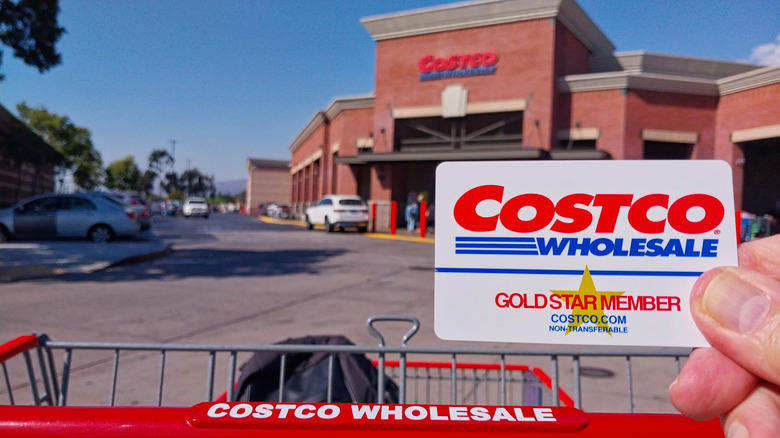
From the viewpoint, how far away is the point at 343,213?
2308 centimetres

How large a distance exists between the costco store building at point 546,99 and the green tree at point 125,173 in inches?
2090

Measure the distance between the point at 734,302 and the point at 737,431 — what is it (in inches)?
8.1

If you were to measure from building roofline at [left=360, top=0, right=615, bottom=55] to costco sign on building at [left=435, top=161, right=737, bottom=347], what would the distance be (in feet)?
71.5

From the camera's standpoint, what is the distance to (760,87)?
18.6 m

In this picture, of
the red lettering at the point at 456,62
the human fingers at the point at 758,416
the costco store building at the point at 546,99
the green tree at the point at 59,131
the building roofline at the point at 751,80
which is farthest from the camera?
the green tree at the point at 59,131

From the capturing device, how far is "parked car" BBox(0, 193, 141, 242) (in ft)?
47.7

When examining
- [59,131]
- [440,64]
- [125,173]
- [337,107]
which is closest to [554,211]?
[440,64]

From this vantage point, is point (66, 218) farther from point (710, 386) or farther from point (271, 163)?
point (271, 163)

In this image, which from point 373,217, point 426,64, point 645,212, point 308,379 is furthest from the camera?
A: point 373,217

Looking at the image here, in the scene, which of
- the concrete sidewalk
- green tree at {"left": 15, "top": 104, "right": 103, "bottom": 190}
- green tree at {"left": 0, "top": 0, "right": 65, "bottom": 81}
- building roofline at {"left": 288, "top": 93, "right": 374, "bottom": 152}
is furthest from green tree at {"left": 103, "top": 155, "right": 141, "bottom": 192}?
green tree at {"left": 0, "top": 0, "right": 65, "bottom": 81}

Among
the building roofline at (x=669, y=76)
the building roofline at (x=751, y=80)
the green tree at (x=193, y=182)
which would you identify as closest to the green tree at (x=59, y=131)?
the building roofline at (x=669, y=76)

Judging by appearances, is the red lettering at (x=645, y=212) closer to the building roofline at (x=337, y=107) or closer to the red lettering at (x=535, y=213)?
the red lettering at (x=535, y=213)

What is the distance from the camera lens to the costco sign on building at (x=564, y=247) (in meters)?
0.90

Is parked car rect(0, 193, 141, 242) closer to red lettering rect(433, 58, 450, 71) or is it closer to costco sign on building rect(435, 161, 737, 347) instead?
red lettering rect(433, 58, 450, 71)
